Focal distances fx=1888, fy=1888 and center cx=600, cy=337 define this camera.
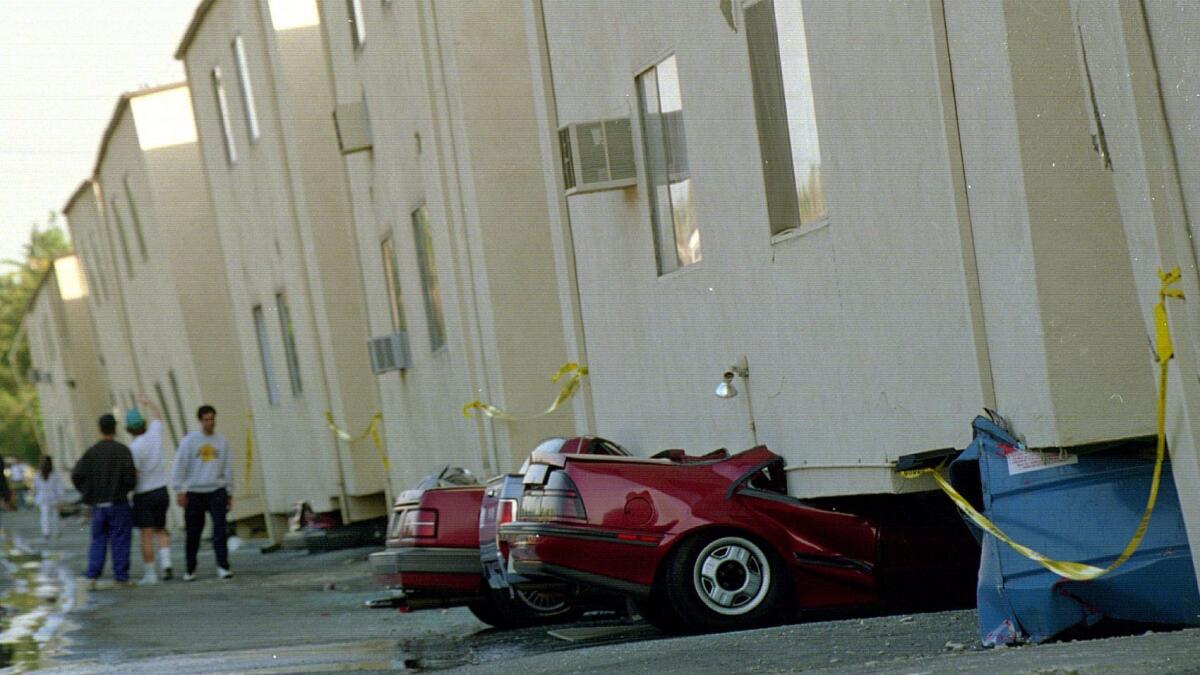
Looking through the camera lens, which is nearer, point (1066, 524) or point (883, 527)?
point (1066, 524)

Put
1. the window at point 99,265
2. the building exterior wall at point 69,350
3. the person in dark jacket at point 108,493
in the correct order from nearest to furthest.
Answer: the person in dark jacket at point 108,493, the window at point 99,265, the building exterior wall at point 69,350

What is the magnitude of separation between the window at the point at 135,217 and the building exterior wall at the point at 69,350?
13.7 m

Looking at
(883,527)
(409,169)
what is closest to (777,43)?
Answer: (883,527)

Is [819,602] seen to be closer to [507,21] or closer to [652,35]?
[652,35]

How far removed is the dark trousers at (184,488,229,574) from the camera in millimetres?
20938

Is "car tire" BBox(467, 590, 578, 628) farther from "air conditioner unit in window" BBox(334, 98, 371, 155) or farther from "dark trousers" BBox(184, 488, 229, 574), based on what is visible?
"air conditioner unit in window" BBox(334, 98, 371, 155)

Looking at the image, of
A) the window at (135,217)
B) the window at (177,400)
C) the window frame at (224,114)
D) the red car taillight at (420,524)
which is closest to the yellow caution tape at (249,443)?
the window frame at (224,114)

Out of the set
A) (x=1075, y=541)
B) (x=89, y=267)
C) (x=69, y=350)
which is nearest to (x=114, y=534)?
(x=1075, y=541)

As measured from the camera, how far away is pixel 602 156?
13453 mm

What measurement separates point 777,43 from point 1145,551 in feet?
13.3

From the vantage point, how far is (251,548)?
97.5 feet

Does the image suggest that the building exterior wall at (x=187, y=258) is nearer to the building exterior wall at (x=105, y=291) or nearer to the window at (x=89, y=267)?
the building exterior wall at (x=105, y=291)

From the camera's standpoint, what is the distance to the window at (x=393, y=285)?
21.3 metres

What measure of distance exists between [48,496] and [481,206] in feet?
85.2
